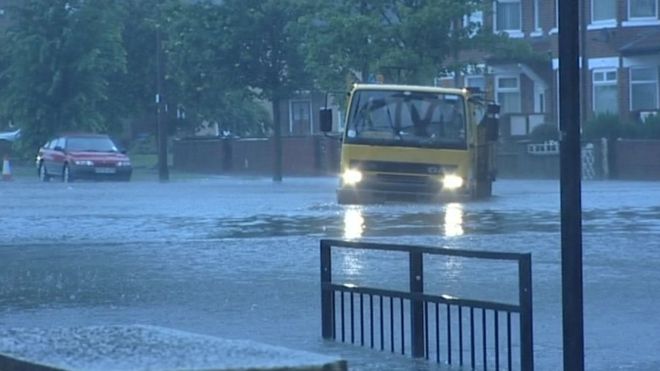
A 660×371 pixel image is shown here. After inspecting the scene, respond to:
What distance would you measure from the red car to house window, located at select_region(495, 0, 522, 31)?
1471 cm

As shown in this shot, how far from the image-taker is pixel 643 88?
174 ft

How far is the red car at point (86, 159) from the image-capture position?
162 feet

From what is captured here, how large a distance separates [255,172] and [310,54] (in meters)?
15.1

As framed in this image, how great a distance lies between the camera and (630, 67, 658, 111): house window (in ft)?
173

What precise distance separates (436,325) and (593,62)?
141 feet

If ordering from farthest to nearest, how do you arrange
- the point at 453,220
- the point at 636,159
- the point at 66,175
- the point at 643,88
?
the point at 643,88
the point at 66,175
the point at 636,159
the point at 453,220

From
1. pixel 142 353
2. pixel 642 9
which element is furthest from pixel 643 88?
pixel 142 353

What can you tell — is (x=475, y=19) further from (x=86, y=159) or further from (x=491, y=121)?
(x=491, y=121)

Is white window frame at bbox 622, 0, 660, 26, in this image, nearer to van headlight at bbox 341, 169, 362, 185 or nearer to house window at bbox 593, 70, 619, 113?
house window at bbox 593, 70, 619, 113

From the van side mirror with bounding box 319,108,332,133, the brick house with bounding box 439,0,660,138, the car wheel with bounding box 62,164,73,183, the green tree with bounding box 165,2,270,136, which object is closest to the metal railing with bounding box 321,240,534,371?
the van side mirror with bounding box 319,108,332,133

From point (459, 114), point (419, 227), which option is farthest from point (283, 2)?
point (419, 227)

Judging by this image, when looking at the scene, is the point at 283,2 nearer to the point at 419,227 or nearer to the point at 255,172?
the point at 255,172

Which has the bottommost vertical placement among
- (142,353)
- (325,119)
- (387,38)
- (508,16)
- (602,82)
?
(142,353)

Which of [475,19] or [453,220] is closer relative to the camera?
[453,220]
